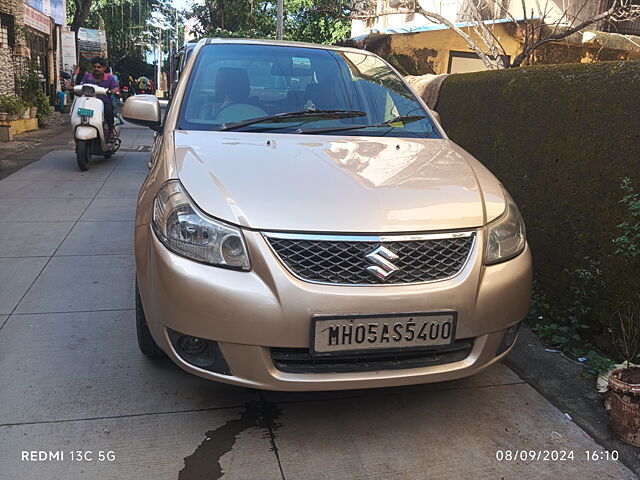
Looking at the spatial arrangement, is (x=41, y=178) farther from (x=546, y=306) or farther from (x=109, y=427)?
(x=546, y=306)

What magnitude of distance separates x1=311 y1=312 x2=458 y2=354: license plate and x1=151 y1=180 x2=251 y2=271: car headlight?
1.35ft

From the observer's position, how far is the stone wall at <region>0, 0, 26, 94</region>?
13.1 m

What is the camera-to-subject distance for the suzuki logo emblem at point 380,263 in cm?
237

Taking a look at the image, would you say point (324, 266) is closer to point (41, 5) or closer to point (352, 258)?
point (352, 258)

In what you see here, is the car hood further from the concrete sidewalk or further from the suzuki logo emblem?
the concrete sidewalk

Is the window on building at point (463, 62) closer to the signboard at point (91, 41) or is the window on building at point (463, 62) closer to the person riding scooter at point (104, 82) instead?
the person riding scooter at point (104, 82)

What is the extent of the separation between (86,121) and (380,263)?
734 cm

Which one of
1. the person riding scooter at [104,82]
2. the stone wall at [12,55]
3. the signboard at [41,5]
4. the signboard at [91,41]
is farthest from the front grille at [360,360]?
the signboard at [91,41]

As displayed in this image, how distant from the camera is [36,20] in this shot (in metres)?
16.7

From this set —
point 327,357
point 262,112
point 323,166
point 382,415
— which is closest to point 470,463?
point 382,415

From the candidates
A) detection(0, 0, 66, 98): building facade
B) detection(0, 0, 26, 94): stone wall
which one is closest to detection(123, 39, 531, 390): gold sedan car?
Answer: detection(0, 0, 26, 94): stone wall

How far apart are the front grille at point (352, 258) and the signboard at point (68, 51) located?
22838 millimetres

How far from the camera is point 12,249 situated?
4.99m

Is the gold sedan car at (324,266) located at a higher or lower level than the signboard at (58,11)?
lower
